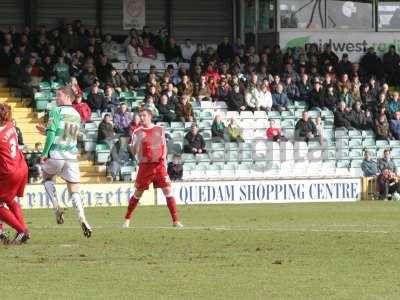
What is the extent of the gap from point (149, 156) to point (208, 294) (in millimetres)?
8143

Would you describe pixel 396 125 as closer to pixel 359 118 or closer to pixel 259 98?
pixel 359 118

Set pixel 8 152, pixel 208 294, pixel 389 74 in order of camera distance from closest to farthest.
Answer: pixel 208 294 < pixel 8 152 < pixel 389 74

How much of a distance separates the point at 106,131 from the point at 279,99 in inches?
265

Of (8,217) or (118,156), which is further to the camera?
(118,156)

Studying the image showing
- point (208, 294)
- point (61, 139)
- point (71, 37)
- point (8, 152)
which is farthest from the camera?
point (71, 37)

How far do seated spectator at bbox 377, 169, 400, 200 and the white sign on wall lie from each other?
8262 mm

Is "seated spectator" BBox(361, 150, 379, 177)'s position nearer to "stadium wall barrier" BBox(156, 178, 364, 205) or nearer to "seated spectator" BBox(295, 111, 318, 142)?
"stadium wall barrier" BBox(156, 178, 364, 205)

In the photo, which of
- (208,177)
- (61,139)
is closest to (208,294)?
(61,139)

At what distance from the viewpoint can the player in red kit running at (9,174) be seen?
14781mm

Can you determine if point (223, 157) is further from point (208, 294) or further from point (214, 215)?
point (208, 294)

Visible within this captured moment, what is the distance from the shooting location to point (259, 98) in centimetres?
3497

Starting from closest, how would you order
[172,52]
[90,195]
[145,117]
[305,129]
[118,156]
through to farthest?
[145,117] < [90,195] < [118,156] < [305,129] < [172,52]

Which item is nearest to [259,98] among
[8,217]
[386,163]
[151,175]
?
[386,163]

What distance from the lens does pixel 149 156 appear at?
18547mm
